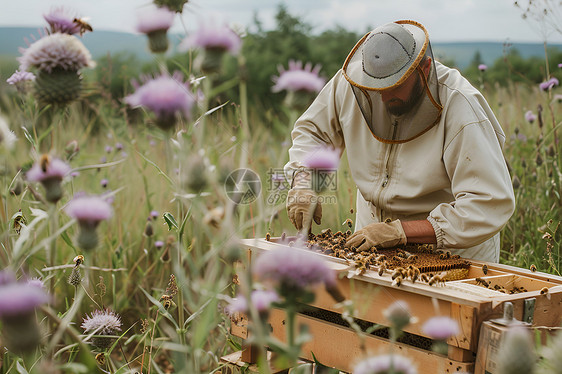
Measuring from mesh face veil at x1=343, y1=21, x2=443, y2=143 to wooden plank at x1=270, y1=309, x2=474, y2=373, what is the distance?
1.01 meters

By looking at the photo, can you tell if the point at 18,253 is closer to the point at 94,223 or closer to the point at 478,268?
the point at 94,223

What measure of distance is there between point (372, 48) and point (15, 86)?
5.10ft

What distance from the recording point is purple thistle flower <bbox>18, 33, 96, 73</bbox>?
142 cm

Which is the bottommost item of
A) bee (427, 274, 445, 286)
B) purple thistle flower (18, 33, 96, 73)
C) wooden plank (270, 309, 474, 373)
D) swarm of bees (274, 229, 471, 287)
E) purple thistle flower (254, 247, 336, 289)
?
wooden plank (270, 309, 474, 373)

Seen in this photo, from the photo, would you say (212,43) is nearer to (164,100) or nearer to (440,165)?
(164,100)

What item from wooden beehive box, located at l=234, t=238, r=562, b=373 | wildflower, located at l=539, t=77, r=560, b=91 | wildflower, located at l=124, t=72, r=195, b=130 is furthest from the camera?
wildflower, located at l=539, t=77, r=560, b=91

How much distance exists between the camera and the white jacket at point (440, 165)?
8.54 ft

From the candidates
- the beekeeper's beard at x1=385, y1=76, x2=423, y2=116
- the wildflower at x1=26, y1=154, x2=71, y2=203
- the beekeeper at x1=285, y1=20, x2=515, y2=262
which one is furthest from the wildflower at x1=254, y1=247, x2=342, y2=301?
the beekeeper's beard at x1=385, y1=76, x2=423, y2=116

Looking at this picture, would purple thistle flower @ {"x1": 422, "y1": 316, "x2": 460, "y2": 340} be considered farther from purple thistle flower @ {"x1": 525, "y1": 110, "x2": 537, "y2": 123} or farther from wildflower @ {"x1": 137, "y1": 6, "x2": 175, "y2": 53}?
purple thistle flower @ {"x1": 525, "y1": 110, "x2": 537, "y2": 123}

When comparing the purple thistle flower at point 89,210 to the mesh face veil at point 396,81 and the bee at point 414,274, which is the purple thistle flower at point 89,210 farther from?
the mesh face veil at point 396,81

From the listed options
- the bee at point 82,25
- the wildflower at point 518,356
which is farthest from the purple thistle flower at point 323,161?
the bee at point 82,25

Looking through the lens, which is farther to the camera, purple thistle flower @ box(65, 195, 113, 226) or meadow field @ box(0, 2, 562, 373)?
purple thistle flower @ box(65, 195, 113, 226)

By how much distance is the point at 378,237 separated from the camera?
2.56 metres

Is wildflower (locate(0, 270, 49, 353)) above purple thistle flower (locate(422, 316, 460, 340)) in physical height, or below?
above
